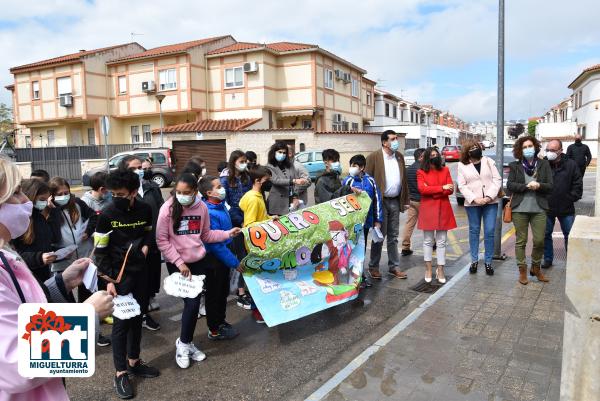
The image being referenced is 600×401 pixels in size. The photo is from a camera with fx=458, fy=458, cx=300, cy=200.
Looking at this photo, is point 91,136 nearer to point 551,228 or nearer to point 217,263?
point 217,263

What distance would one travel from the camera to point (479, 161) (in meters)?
6.70

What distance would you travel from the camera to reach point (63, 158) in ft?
89.0

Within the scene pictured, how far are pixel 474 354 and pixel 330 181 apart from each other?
119 inches

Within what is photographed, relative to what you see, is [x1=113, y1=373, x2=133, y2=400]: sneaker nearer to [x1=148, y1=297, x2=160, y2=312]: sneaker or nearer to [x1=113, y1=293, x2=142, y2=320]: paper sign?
[x1=113, y1=293, x2=142, y2=320]: paper sign

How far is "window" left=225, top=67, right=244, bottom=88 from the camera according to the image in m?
31.8

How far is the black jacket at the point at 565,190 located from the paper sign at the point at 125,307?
5992mm

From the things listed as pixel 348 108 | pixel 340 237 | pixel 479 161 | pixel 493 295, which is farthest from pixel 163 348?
pixel 348 108

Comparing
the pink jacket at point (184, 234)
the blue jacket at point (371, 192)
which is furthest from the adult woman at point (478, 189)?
the pink jacket at point (184, 234)

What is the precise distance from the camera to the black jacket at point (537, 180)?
20.3ft

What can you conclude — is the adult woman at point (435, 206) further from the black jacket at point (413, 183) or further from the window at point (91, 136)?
the window at point (91, 136)

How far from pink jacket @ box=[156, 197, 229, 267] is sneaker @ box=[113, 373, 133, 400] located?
3.35 ft

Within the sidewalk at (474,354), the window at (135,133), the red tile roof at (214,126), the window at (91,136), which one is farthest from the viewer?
the window at (91,136)

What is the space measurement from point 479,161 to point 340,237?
2568mm

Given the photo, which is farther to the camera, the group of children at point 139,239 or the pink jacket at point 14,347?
the group of children at point 139,239
